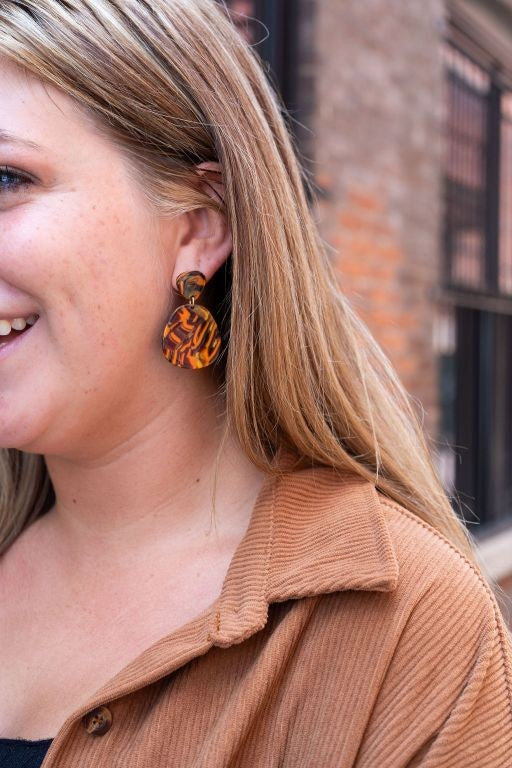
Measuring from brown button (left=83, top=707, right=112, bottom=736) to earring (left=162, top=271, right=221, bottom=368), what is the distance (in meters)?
0.55

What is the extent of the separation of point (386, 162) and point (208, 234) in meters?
3.49

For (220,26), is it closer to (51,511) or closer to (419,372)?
(51,511)

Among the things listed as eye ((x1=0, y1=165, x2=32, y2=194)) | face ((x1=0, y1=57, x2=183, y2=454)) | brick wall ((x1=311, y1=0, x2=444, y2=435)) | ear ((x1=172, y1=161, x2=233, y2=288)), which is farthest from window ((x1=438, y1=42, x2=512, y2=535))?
eye ((x1=0, y1=165, x2=32, y2=194))

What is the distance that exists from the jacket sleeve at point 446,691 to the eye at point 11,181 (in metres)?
0.85

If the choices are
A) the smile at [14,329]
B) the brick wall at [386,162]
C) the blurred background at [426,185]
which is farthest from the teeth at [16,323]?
the brick wall at [386,162]

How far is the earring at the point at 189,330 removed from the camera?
159 centimetres

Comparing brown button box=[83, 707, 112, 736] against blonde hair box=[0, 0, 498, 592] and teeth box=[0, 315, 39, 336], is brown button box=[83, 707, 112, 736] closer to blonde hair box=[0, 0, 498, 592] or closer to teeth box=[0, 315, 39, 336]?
blonde hair box=[0, 0, 498, 592]

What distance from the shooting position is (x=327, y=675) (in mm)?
1379

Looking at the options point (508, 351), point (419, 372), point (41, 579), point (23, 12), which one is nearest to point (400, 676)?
point (41, 579)

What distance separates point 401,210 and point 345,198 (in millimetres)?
591

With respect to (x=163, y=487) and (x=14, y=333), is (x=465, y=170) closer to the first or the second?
(x=163, y=487)

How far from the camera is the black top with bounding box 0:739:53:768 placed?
58.6 inches

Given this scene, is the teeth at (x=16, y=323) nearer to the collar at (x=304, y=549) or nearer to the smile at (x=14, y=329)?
the smile at (x=14, y=329)

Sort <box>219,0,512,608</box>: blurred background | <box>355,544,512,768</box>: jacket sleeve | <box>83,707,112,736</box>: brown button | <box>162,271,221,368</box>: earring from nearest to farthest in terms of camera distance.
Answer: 1. <box>355,544,512,768</box>: jacket sleeve
2. <box>83,707,112,736</box>: brown button
3. <box>162,271,221,368</box>: earring
4. <box>219,0,512,608</box>: blurred background
